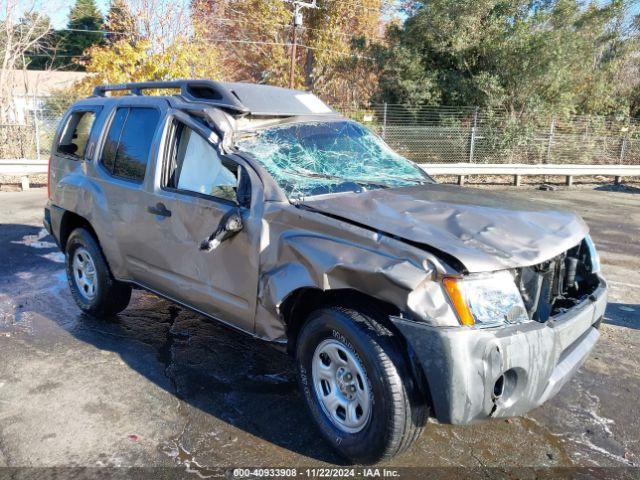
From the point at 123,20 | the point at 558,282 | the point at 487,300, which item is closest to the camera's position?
the point at 487,300

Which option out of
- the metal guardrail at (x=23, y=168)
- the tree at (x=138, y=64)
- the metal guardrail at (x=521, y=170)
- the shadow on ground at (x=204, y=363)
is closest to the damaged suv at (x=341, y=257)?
the shadow on ground at (x=204, y=363)

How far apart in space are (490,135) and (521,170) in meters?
1.93

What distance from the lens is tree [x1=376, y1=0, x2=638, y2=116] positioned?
17844mm

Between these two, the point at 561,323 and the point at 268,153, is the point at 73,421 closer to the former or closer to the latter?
the point at 268,153

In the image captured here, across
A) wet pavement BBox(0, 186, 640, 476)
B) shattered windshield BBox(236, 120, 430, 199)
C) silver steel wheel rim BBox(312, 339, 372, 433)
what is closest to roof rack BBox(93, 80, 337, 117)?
shattered windshield BBox(236, 120, 430, 199)

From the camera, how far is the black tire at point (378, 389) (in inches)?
105

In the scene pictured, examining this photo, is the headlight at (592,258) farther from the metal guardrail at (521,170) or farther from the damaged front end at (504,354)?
the metal guardrail at (521,170)

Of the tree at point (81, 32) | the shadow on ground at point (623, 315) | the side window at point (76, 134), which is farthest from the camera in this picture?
the tree at point (81, 32)

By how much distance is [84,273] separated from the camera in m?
5.05

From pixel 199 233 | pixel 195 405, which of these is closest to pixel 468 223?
pixel 199 233

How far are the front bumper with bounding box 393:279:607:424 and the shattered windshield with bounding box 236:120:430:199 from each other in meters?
1.25

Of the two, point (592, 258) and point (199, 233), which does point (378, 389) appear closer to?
point (199, 233)

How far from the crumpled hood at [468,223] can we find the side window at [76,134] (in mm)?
2871

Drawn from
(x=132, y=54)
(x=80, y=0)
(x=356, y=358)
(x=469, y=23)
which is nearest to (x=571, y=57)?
(x=469, y=23)
